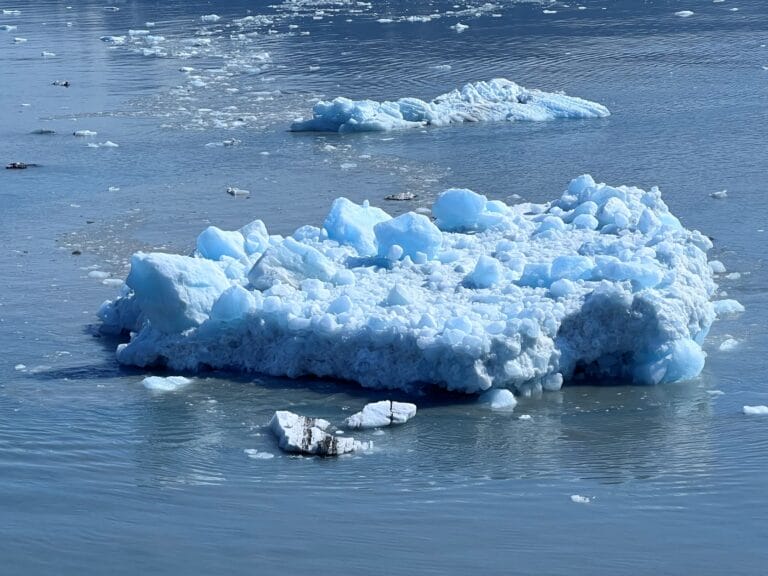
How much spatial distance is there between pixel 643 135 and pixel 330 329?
8274mm

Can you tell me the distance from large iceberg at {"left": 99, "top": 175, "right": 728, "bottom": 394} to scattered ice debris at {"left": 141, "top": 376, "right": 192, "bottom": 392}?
0.73ft

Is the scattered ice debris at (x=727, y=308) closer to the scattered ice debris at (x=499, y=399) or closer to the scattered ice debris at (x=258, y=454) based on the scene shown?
the scattered ice debris at (x=499, y=399)

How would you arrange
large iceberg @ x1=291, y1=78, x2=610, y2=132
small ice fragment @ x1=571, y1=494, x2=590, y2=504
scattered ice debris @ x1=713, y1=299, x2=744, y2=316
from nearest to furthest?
small ice fragment @ x1=571, y1=494, x2=590, y2=504 → scattered ice debris @ x1=713, y1=299, x2=744, y2=316 → large iceberg @ x1=291, y1=78, x2=610, y2=132

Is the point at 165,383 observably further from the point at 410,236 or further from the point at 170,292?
the point at 410,236

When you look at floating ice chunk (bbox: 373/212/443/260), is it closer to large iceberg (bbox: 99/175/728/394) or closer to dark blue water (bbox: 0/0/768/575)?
large iceberg (bbox: 99/175/728/394)

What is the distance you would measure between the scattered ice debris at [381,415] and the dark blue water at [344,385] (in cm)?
7

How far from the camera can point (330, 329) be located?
799cm

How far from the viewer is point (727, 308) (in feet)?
29.9

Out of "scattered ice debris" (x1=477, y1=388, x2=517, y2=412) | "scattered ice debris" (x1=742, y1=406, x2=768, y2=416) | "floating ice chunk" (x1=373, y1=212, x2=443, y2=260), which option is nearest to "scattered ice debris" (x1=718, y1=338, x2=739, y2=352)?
"scattered ice debris" (x1=742, y1=406, x2=768, y2=416)

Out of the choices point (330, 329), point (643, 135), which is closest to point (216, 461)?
point (330, 329)

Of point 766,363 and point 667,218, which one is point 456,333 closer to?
point 766,363

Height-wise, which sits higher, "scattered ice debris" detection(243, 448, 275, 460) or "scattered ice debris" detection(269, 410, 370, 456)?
"scattered ice debris" detection(269, 410, 370, 456)

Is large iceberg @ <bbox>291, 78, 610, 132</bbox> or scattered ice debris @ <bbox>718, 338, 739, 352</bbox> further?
large iceberg @ <bbox>291, 78, 610, 132</bbox>

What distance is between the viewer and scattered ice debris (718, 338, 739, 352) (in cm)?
Answer: 843
